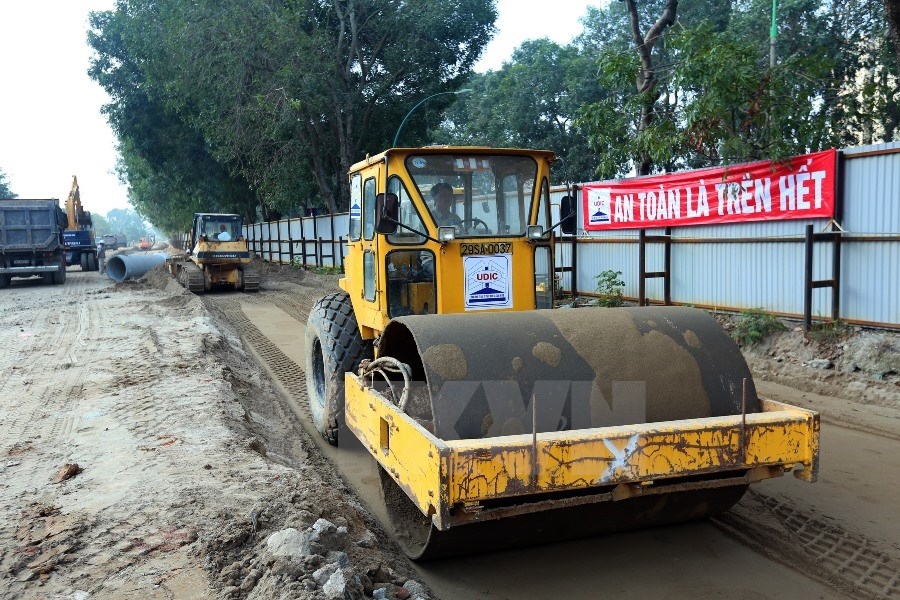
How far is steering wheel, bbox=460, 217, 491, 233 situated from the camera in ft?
18.9

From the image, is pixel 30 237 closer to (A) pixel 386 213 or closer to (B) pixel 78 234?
(B) pixel 78 234

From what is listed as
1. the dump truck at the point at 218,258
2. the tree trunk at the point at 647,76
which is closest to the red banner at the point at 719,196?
the tree trunk at the point at 647,76

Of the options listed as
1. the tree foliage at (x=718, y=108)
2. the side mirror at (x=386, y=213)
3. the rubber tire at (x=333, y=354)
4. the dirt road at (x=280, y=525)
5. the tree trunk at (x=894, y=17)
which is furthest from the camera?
the tree foliage at (x=718, y=108)

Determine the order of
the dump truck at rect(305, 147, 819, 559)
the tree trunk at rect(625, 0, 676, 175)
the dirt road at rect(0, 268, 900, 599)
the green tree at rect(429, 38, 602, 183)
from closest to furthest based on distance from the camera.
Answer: the dump truck at rect(305, 147, 819, 559), the dirt road at rect(0, 268, 900, 599), the tree trunk at rect(625, 0, 676, 175), the green tree at rect(429, 38, 602, 183)

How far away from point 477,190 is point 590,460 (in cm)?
297

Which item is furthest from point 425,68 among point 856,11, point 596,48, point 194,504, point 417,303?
point 194,504

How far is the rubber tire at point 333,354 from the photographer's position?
6398 millimetres

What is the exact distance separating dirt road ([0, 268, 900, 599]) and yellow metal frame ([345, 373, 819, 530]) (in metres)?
0.57

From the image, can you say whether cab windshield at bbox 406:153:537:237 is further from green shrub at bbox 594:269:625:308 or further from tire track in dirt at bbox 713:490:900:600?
green shrub at bbox 594:269:625:308

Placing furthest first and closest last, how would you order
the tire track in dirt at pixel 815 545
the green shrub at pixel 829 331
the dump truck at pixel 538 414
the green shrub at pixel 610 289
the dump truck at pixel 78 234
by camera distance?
the dump truck at pixel 78 234
the green shrub at pixel 610 289
the green shrub at pixel 829 331
the tire track in dirt at pixel 815 545
the dump truck at pixel 538 414

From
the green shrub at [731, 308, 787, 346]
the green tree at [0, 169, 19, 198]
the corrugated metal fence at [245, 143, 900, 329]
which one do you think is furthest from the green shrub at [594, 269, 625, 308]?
the green tree at [0, 169, 19, 198]

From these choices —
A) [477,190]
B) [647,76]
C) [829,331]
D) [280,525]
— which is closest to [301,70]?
[647,76]

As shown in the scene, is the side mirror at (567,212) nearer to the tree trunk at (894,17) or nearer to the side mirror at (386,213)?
the side mirror at (386,213)

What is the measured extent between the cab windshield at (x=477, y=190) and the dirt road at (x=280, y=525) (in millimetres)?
2176
